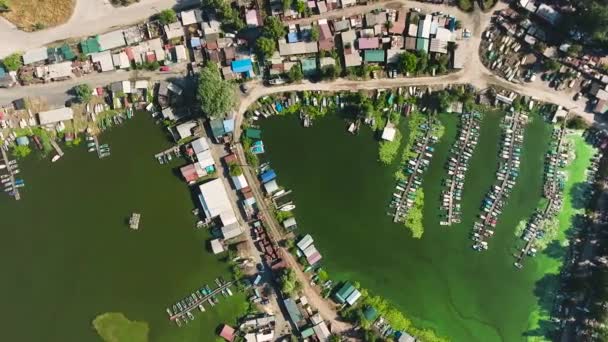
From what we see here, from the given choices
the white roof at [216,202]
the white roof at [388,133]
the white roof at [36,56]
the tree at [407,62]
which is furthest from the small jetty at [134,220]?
the tree at [407,62]

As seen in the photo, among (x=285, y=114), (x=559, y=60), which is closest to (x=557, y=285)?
(x=559, y=60)

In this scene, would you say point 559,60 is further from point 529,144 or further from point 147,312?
point 147,312

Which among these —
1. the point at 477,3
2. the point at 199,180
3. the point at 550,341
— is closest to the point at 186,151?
the point at 199,180

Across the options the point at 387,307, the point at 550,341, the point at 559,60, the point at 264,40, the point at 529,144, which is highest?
the point at 264,40

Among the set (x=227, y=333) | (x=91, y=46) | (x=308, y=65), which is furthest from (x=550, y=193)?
(x=91, y=46)

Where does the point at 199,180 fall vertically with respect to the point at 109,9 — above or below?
below

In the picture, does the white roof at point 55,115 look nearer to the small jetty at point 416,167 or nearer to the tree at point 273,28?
the tree at point 273,28

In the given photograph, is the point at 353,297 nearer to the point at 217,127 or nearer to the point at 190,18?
the point at 217,127
